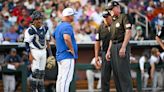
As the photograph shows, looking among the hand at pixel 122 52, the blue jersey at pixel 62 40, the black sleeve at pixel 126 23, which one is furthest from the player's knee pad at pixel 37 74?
the black sleeve at pixel 126 23

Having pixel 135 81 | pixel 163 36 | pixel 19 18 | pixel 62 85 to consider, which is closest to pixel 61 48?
pixel 62 85

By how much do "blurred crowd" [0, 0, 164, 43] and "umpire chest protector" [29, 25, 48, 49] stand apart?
464 cm

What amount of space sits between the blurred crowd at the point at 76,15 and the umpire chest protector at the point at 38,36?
4637 mm

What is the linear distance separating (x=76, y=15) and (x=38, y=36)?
7164mm

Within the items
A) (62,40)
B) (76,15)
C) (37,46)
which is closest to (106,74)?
(62,40)

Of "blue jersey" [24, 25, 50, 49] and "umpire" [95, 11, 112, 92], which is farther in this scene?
"umpire" [95, 11, 112, 92]

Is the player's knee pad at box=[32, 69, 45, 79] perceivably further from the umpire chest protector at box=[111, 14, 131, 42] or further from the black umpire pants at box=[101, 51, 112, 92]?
the umpire chest protector at box=[111, 14, 131, 42]

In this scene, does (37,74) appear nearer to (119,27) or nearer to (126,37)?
(119,27)

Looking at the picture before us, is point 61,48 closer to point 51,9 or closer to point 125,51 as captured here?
point 125,51

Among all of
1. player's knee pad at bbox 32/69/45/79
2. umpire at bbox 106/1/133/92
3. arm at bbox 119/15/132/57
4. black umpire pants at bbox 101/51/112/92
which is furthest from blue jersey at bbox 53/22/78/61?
black umpire pants at bbox 101/51/112/92

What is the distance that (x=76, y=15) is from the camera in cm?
1855

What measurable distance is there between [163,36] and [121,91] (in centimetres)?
244

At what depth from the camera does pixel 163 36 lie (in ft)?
40.6

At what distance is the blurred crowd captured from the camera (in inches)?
676
